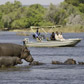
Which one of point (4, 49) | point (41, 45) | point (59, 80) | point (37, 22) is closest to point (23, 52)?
point (4, 49)

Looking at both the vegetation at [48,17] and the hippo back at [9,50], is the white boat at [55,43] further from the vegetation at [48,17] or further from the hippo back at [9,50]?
the vegetation at [48,17]

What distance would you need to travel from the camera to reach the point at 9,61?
82.4ft

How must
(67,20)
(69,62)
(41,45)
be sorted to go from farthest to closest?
1. (67,20)
2. (41,45)
3. (69,62)

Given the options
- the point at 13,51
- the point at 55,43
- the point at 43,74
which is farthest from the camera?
the point at 55,43

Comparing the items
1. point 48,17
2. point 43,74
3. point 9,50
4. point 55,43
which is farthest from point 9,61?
point 48,17

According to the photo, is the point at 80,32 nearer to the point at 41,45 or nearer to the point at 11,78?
the point at 41,45

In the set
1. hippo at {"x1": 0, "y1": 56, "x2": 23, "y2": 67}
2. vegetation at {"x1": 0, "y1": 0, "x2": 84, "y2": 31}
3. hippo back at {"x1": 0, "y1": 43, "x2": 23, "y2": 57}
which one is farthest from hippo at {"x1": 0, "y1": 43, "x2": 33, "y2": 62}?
vegetation at {"x1": 0, "y1": 0, "x2": 84, "y2": 31}

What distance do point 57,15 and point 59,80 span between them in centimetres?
10823

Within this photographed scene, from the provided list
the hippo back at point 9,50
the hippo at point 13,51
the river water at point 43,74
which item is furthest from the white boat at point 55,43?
the hippo back at point 9,50

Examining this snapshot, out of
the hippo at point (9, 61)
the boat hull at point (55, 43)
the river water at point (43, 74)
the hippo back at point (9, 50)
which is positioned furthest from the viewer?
the boat hull at point (55, 43)

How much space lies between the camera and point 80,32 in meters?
102

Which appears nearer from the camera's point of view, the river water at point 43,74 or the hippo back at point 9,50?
the river water at point 43,74

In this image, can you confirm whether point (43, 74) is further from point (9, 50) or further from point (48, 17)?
point (48, 17)

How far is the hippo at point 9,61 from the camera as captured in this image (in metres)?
24.9
